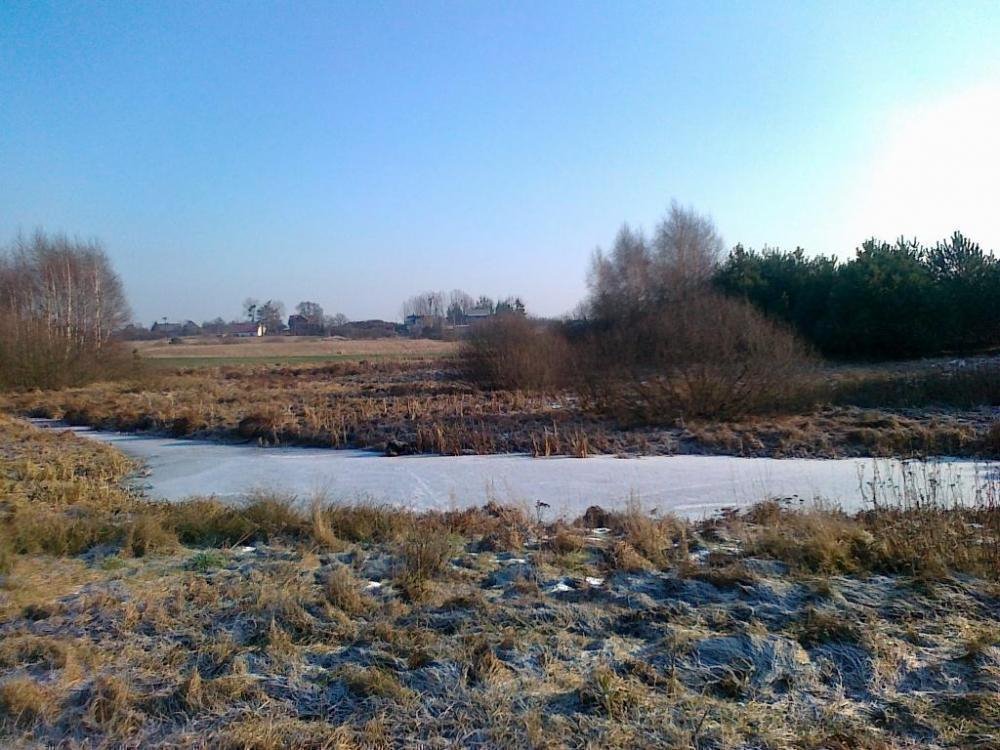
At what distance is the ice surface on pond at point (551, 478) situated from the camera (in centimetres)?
1041

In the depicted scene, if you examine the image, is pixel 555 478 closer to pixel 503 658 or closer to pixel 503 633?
pixel 503 633

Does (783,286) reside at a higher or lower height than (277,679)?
higher

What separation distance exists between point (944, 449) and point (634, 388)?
286 inches

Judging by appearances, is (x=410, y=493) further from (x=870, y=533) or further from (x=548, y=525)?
(x=870, y=533)

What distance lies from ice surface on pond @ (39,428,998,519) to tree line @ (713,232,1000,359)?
73.4 feet

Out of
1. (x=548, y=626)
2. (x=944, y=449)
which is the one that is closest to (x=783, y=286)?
(x=944, y=449)

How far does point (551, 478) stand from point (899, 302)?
29.9 m

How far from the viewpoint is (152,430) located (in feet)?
69.4

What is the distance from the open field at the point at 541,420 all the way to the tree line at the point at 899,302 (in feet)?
29.1

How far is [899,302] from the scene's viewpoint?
35812mm

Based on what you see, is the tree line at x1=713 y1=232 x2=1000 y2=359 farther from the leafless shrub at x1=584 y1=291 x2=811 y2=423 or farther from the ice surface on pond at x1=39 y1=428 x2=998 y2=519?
the ice surface on pond at x1=39 y1=428 x2=998 y2=519

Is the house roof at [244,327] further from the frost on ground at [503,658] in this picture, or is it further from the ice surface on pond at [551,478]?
the frost on ground at [503,658]

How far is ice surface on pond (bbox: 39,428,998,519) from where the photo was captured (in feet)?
34.1

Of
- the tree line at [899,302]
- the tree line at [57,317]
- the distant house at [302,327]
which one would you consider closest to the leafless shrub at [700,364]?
the tree line at [899,302]
